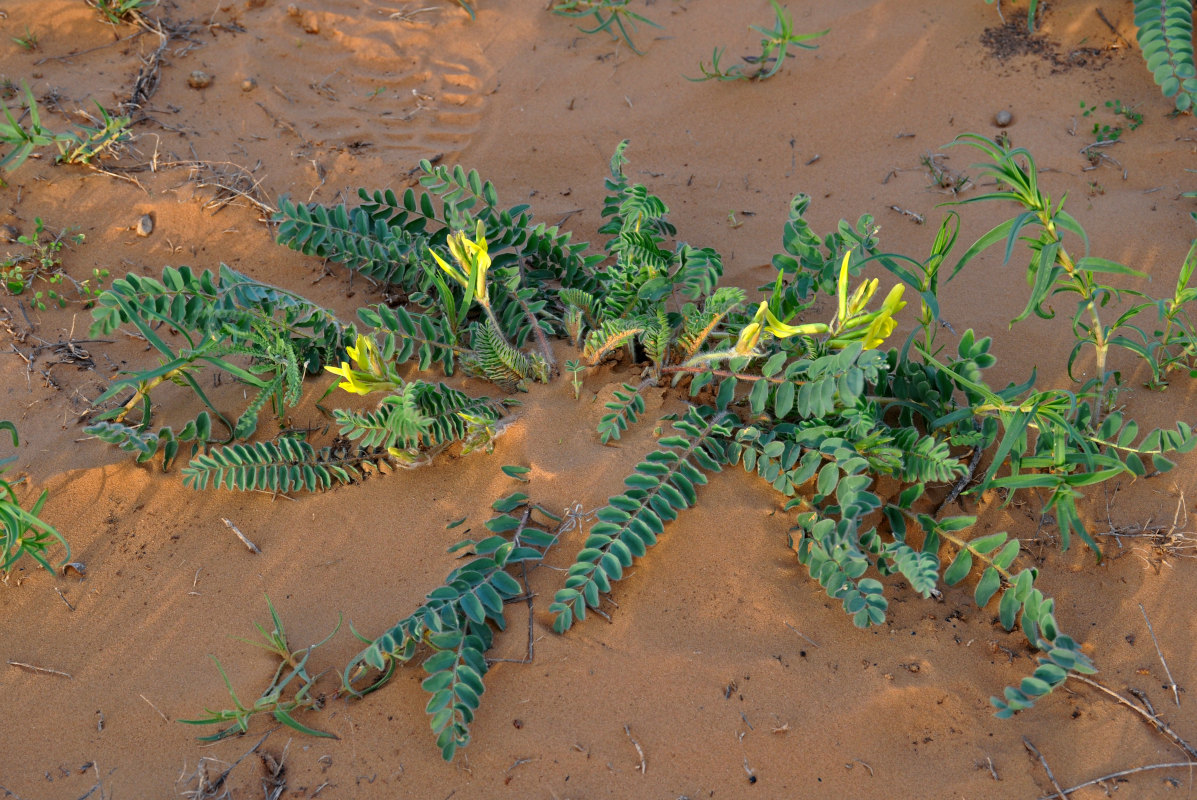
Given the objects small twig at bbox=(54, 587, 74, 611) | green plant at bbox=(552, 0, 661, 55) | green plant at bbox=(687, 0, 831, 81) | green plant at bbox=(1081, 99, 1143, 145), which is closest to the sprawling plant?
small twig at bbox=(54, 587, 74, 611)

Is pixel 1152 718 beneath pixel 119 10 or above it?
beneath

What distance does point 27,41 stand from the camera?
3691 mm

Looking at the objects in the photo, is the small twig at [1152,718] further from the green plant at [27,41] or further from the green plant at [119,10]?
the green plant at [27,41]

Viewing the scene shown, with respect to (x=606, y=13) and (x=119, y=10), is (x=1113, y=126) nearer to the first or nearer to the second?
(x=606, y=13)

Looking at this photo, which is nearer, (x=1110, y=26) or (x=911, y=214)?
(x=911, y=214)

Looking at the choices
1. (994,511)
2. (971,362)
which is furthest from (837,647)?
(971,362)

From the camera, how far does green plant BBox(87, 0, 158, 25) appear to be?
3799mm

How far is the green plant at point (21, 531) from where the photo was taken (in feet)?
6.81

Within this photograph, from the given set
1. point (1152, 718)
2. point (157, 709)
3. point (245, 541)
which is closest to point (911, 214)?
point (1152, 718)

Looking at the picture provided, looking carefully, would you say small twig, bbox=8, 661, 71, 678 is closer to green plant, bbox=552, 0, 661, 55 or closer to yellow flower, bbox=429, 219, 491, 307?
yellow flower, bbox=429, 219, 491, 307

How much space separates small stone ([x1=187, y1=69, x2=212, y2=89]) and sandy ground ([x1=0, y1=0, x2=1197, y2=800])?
0.06 metres

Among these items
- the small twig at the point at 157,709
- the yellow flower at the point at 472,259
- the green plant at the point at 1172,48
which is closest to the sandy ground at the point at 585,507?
the small twig at the point at 157,709

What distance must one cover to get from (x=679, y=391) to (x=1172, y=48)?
2.28 meters

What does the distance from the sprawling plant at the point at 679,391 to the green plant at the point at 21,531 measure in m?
0.26
